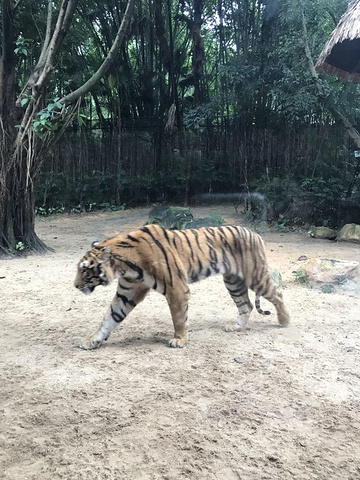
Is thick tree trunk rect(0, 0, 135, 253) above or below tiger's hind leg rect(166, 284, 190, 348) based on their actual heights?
above

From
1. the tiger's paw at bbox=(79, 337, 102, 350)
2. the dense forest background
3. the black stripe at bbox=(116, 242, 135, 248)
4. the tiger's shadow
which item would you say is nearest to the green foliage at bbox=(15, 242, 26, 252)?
the dense forest background

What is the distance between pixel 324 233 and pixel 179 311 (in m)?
6.71

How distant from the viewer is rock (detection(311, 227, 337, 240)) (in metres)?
9.73

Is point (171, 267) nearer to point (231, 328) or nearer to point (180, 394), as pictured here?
point (231, 328)

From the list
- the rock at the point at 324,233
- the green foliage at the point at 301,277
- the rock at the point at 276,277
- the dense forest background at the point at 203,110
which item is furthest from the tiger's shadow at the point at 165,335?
the dense forest background at the point at 203,110

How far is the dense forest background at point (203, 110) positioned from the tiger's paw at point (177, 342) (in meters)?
7.38

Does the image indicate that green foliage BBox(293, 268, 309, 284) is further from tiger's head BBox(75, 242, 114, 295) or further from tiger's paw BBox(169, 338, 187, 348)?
tiger's head BBox(75, 242, 114, 295)

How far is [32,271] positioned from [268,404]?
476 centimetres

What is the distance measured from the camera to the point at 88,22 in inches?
528

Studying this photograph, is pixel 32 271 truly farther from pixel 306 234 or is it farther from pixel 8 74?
pixel 306 234

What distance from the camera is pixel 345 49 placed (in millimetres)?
6766

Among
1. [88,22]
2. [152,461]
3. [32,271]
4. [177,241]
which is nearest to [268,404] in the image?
[152,461]

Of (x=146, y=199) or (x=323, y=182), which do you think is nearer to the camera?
(x=323, y=182)

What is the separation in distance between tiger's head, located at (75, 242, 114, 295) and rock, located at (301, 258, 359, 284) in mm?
3127
